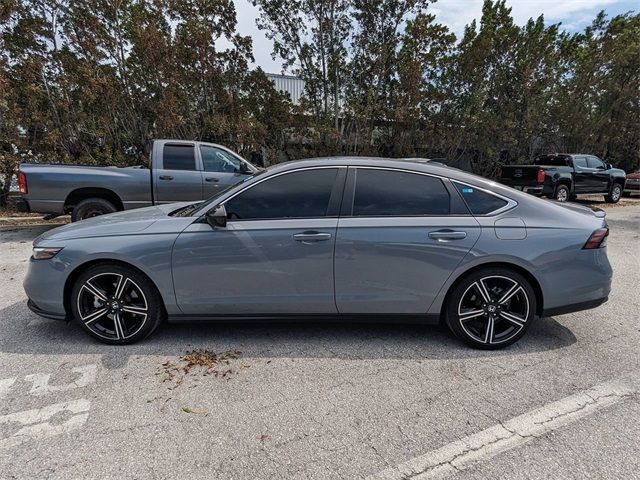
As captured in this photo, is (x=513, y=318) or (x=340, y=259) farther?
(x=513, y=318)

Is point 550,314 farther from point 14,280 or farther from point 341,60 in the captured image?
point 341,60

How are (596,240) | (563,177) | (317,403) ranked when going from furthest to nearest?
(563,177), (596,240), (317,403)

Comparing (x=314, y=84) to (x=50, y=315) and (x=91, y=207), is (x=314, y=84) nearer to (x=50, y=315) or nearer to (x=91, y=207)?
(x=91, y=207)

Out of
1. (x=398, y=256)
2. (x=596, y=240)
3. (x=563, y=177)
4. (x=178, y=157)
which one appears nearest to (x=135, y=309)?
(x=398, y=256)

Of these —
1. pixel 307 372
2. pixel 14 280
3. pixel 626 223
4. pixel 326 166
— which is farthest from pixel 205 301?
pixel 626 223

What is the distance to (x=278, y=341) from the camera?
3.47 metres

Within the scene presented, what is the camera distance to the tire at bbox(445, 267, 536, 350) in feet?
10.7

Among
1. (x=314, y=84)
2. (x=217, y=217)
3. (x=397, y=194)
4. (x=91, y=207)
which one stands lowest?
(x=91, y=207)

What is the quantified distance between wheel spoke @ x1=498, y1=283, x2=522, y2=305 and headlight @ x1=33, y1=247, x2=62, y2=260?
3.75 meters

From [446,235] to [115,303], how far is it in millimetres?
2848

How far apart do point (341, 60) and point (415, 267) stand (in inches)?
482

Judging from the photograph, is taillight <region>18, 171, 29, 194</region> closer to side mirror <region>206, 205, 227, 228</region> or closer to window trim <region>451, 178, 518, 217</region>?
side mirror <region>206, 205, 227, 228</region>

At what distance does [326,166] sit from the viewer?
339 cm

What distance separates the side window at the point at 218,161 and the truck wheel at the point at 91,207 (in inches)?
74.8
